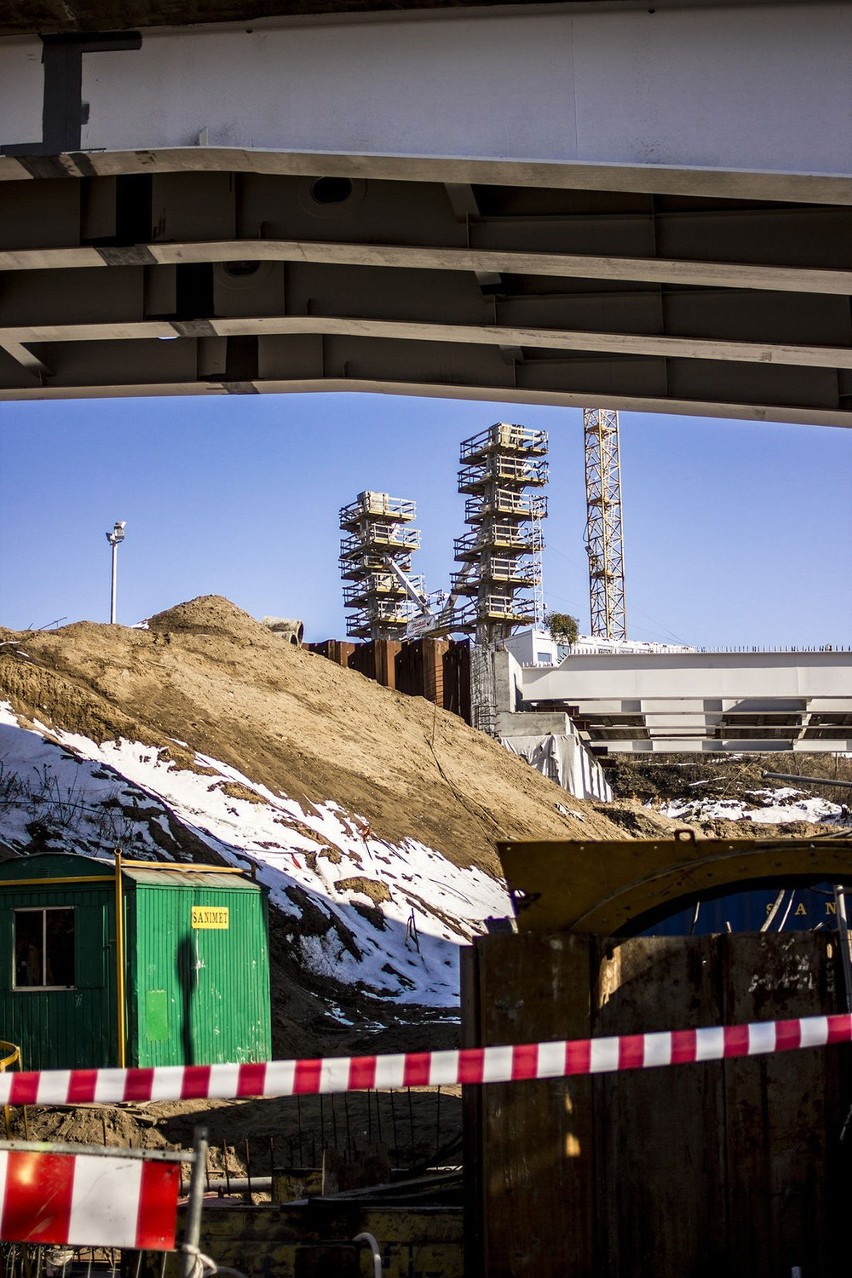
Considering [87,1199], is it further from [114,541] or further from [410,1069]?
[114,541]

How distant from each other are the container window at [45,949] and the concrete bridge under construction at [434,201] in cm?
585

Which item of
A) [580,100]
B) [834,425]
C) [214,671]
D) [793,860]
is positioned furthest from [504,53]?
[214,671]

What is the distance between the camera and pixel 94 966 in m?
13.0

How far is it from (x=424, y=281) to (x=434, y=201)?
4.79 feet

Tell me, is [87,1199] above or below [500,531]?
below

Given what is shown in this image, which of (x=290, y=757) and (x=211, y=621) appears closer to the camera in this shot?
(x=290, y=757)

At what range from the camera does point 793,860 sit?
6.15 metres

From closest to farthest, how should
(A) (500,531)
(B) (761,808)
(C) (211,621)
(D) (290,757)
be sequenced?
1. (D) (290,757)
2. (C) (211,621)
3. (B) (761,808)
4. (A) (500,531)

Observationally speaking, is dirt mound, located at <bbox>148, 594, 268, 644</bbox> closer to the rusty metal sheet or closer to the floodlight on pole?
the floodlight on pole

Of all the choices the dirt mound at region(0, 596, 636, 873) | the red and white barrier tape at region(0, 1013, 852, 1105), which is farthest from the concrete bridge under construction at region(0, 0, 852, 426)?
the dirt mound at region(0, 596, 636, 873)

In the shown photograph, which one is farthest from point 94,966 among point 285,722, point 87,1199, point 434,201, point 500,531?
point 500,531

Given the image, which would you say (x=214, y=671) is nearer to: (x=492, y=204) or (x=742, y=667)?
(x=742, y=667)

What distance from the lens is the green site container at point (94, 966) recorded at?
42.2 feet

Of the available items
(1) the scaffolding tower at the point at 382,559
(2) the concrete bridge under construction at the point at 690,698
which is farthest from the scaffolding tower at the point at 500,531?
(2) the concrete bridge under construction at the point at 690,698
